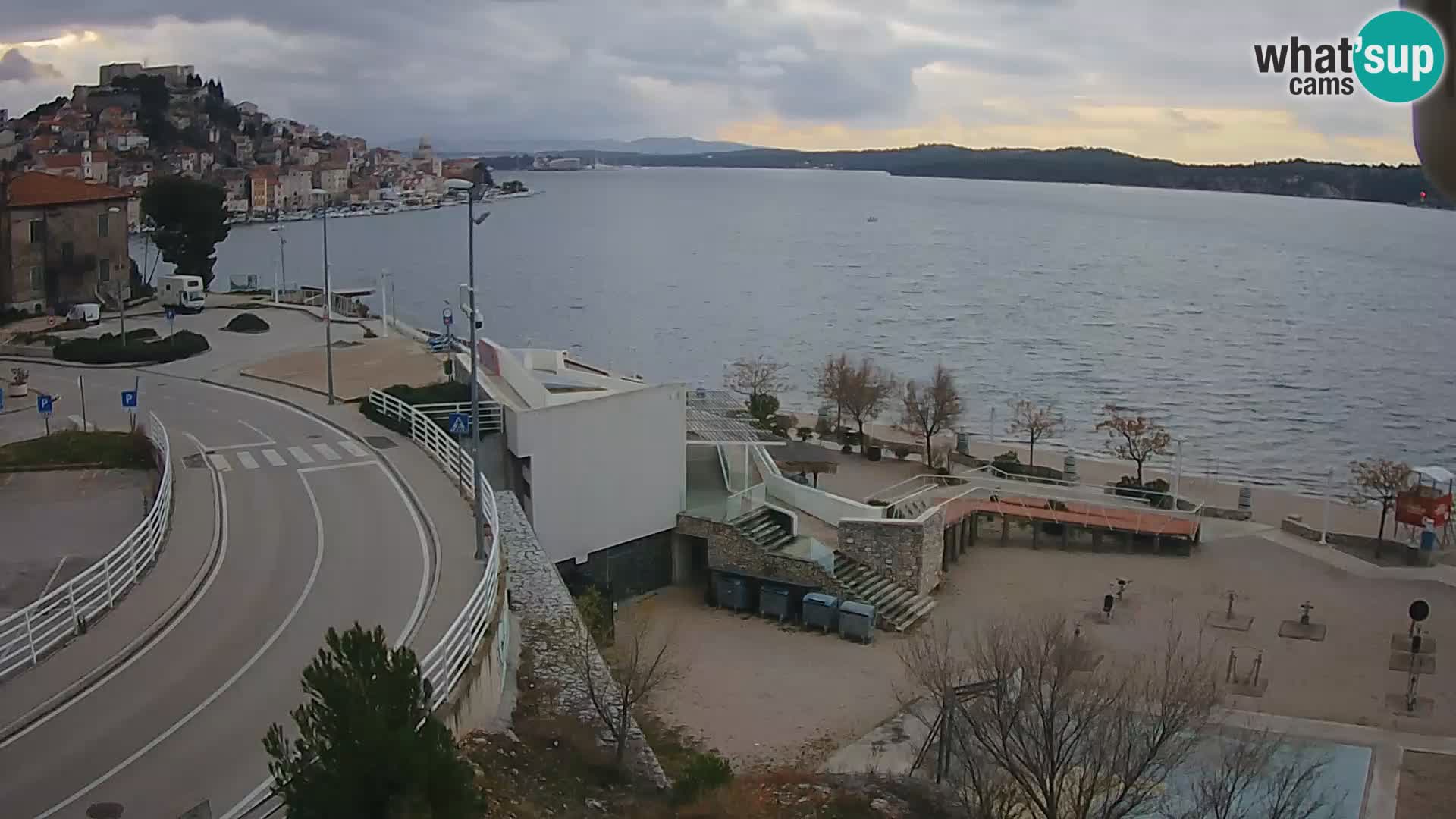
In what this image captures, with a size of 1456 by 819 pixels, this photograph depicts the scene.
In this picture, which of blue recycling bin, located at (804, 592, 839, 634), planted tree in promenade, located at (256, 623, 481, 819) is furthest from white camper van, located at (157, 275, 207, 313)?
planted tree in promenade, located at (256, 623, 481, 819)

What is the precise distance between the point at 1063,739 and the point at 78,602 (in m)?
12.2

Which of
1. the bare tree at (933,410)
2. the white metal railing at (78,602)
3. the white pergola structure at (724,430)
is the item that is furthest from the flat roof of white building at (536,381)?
the bare tree at (933,410)

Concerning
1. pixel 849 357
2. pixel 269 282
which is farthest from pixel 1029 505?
pixel 269 282

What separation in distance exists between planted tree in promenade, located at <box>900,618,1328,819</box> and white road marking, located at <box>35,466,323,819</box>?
A: 8.31 m

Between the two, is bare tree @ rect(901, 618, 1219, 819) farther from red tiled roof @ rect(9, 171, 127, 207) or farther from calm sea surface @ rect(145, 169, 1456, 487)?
red tiled roof @ rect(9, 171, 127, 207)

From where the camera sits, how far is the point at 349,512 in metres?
21.2

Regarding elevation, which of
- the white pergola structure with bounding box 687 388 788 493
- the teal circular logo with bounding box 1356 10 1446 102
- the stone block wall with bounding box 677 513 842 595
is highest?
the teal circular logo with bounding box 1356 10 1446 102

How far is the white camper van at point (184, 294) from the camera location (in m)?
50.1

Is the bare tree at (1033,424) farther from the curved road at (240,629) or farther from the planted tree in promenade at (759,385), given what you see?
the curved road at (240,629)

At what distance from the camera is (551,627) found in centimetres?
1830

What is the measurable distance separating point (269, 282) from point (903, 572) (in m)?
88.2

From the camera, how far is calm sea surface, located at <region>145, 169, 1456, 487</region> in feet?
213

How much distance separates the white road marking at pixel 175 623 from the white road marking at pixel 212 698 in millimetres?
1289

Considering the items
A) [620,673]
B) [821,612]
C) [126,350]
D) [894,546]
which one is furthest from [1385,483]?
[126,350]
